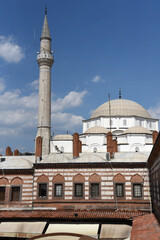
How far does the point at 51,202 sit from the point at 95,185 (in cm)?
335

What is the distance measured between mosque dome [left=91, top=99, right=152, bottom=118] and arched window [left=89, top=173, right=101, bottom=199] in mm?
21920

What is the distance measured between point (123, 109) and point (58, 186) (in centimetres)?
2452

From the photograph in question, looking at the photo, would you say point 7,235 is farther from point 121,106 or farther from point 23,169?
point 121,106

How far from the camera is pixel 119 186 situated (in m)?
18.2

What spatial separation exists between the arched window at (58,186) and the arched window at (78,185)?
0.92 m

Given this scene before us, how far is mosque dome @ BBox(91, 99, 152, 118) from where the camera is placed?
40047mm

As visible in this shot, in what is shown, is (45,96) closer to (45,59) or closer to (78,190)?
(45,59)

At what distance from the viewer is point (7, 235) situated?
13.6 m

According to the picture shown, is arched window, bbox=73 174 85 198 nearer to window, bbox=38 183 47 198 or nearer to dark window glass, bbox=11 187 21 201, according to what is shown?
window, bbox=38 183 47 198

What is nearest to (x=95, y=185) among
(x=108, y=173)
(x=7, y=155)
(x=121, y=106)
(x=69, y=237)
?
(x=108, y=173)

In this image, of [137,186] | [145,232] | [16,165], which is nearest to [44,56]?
[16,165]

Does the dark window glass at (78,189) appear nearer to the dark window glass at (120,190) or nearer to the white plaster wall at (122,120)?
the dark window glass at (120,190)

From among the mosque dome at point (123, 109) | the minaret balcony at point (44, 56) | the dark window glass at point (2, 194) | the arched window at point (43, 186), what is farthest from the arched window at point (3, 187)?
the mosque dome at point (123, 109)

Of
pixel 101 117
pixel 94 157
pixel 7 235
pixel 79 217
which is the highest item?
pixel 101 117
